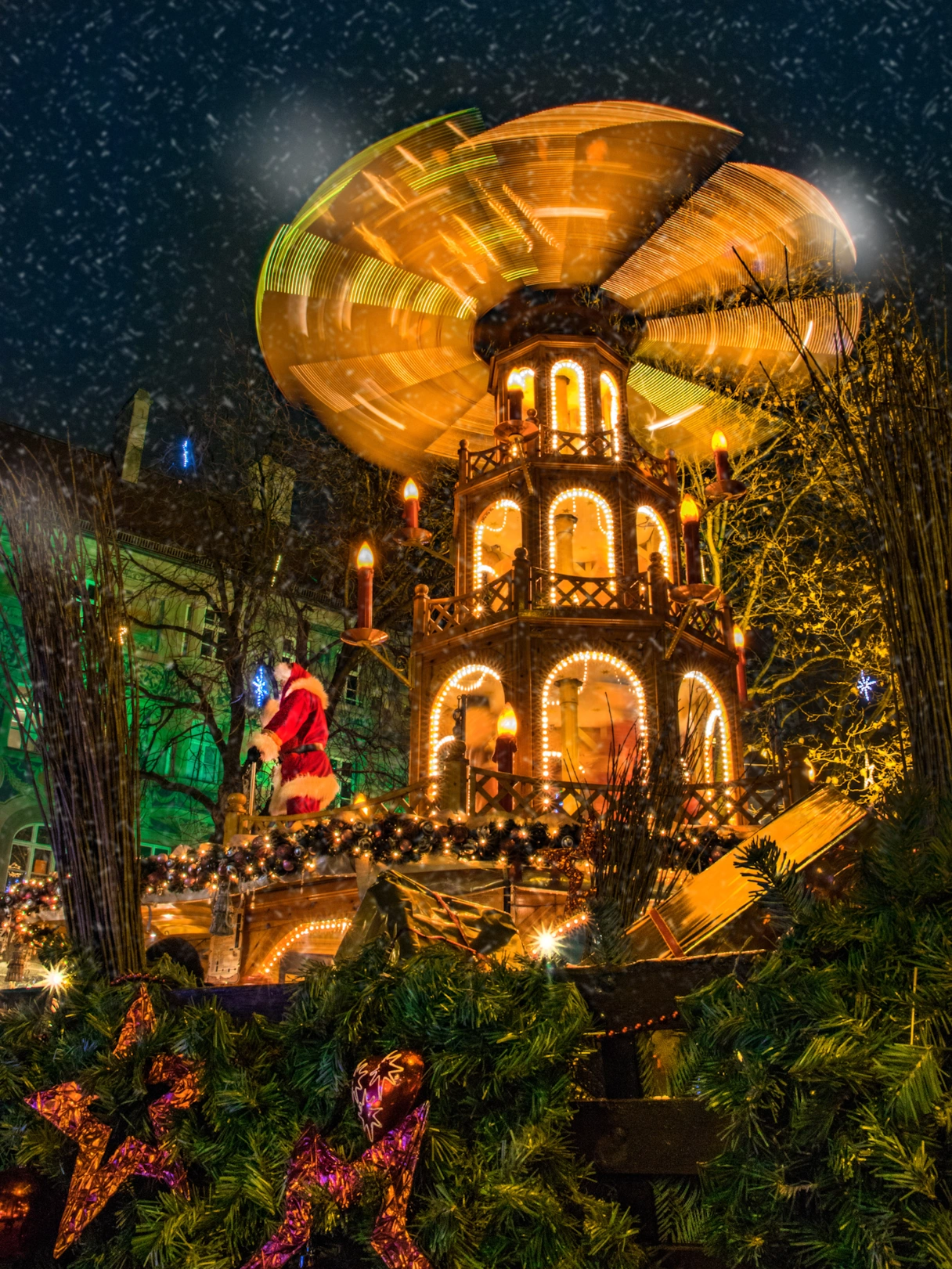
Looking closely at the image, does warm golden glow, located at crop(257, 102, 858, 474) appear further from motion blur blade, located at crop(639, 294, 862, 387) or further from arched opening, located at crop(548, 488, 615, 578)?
arched opening, located at crop(548, 488, 615, 578)

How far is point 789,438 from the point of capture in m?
17.5

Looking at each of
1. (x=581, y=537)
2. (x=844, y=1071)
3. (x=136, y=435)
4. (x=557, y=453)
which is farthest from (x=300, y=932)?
(x=136, y=435)

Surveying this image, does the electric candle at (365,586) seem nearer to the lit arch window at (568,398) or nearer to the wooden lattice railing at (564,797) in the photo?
the wooden lattice railing at (564,797)

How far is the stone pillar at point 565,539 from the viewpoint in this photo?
38.2 ft

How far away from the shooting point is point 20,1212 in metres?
2.43

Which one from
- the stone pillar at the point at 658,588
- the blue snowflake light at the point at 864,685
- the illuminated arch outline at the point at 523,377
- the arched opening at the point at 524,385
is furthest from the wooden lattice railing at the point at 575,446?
the blue snowflake light at the point at 864,685

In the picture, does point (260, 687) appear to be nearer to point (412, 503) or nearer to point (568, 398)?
point (568, 398)

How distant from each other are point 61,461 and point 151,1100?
86.4 ft

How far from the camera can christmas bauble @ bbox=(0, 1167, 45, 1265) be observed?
239 cm

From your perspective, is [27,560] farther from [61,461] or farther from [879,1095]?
[61,461]

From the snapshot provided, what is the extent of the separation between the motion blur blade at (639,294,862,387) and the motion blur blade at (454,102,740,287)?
1.18 meters

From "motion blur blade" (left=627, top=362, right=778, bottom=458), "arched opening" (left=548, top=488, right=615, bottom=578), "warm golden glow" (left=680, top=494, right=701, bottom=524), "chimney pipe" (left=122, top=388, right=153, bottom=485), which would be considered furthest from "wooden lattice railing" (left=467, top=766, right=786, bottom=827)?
"chimney pipe" (left=122, top=388, right=153, bottom=485)

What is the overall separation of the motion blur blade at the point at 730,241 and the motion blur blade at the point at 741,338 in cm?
25

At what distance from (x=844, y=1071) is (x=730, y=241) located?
10.7 metres
